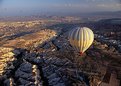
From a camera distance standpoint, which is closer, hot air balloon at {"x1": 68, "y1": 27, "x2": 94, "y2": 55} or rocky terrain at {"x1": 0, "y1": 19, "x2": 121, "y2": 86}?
rocky terrain at {"x1": 0, "y1": 19, "x2": 121, "y2": 86}

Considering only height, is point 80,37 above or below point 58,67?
above

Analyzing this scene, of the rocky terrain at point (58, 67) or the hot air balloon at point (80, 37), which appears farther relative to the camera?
the hot air balloon at point (80, 37)

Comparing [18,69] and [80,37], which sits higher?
[80,37]

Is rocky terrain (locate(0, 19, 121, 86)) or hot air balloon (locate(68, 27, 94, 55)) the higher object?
hot air balloon (locate(68, 27, 94, 55))

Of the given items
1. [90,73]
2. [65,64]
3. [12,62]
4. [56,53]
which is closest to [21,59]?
[12,62]

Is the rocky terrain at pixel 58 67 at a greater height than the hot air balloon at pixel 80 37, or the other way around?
the hot air balloon at pixel 80 37

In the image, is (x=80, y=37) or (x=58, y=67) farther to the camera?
(x=58, y=67)

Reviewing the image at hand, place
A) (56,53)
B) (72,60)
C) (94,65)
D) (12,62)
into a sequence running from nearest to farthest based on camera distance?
1. (94,65)
2. (72,60)
3. (12,62)
4. (56,53)

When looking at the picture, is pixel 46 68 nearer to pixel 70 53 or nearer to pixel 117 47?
pixel 70 53

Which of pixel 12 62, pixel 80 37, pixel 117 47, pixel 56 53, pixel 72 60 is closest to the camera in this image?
pixel 80 37

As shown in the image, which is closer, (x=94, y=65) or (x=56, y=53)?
(x=94, y=65)
